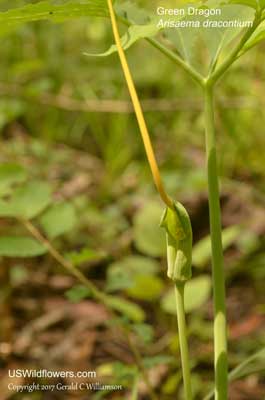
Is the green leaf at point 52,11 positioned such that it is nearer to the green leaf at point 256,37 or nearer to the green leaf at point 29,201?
the green leaf at point 256,37

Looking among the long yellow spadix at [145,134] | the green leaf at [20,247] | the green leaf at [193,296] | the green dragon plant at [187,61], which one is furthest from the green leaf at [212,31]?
the green leaf at [193,296]

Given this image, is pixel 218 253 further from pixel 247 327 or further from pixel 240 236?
pixel 240 236

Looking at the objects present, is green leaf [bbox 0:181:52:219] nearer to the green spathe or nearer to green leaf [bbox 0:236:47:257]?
green leaf [bbox 0:236:47:257]

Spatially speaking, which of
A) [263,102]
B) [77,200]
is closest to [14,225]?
[77,200]

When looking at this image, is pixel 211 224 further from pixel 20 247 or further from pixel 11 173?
pixel 11 173

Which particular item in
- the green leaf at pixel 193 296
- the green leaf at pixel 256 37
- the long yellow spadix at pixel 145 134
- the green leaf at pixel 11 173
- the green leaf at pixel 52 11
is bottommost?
the green leaf at pixel 193 296

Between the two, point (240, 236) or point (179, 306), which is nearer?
point (179, 306)

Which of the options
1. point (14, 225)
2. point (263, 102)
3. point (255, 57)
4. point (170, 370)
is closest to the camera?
point (170, 370)
